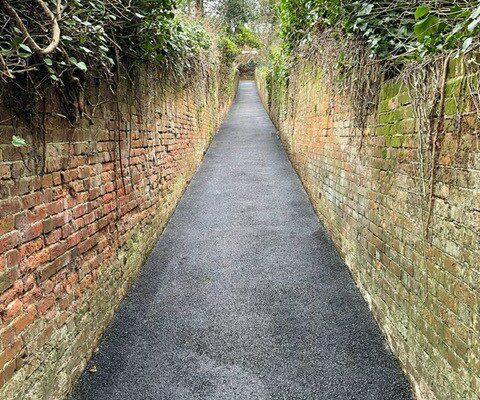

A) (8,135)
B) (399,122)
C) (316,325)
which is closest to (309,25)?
(399,122)

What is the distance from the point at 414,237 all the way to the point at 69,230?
8.16ft

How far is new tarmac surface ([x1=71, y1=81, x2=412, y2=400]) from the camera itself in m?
2.53

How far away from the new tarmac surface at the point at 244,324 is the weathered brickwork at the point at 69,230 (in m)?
0.31

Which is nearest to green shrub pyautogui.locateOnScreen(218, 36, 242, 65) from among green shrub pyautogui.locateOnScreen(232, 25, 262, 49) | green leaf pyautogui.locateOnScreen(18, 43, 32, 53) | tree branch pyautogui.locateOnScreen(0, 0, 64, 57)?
green shrub pyautogui.locateOnScreen(232, 25, 262, 49)

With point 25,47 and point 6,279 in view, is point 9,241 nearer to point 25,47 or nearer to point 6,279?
point 6,279

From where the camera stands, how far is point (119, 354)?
9.37 ft

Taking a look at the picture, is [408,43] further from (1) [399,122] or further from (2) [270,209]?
(2) [270,209]

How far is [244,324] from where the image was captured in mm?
3219

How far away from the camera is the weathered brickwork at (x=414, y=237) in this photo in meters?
1.83

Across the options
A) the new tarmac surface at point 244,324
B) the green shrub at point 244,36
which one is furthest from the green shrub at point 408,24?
the green shrub at point 244,36

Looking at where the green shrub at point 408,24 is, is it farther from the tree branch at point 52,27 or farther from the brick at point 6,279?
the brick at point 6,279

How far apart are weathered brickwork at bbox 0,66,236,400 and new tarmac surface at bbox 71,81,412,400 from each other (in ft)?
1.02

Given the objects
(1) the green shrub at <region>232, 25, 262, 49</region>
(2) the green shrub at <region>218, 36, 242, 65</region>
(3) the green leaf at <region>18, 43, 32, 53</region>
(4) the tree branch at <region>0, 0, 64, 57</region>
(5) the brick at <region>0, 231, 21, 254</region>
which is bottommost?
(5) the brick at <region>0, 231, 21, 254</region>

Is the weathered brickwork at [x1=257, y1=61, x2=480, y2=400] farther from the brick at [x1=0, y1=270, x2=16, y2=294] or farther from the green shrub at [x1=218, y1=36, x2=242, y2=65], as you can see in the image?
the green shrub at [x1=218, y1=36, x2=242, y2=65]
